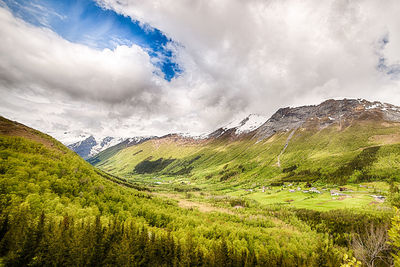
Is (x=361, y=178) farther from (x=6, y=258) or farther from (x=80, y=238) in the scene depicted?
(x=6, y=258)

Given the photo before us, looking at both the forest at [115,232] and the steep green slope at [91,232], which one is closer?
the forest at [115,232]

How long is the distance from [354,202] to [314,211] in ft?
88.3

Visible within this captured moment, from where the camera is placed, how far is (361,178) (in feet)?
538

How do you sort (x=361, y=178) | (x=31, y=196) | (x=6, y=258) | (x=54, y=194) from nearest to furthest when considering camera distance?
1. (x=6, y=258)
2. (x=31, y=196)
3. (x=54, y=194)
4. (x=361, y=178)

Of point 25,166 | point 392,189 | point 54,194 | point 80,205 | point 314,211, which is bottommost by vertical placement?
point 314,211

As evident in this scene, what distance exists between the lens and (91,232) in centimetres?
3678

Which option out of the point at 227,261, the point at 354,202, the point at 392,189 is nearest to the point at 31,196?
the point at 227,261

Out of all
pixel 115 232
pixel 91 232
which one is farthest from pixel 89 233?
pixel 115 232

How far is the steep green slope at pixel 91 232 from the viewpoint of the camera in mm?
30875

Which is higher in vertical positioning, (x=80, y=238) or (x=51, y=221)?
(x=51, y=221)

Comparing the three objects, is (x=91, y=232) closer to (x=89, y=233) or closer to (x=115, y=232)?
(x=89, y=233)

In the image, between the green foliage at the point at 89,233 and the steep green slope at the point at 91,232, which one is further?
the steep green slope at the point at 91,232

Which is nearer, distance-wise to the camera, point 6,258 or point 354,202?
point 6,258

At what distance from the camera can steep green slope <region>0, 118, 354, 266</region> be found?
101 feet
